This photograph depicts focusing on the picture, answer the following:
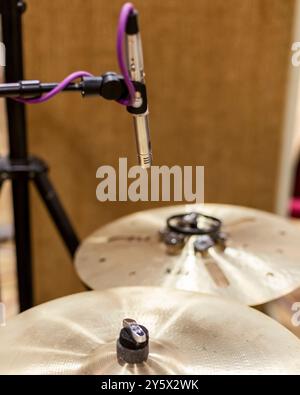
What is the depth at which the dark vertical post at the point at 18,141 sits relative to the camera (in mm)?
1011

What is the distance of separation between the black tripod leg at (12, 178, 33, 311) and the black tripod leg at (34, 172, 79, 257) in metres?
0.03

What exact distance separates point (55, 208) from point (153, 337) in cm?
52

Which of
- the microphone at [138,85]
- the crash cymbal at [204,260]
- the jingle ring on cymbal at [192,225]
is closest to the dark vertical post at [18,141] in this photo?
the crash cymbal at [204,260]

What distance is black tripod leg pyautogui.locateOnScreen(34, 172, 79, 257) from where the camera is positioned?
114 cm

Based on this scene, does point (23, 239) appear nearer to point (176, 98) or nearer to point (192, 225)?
point (192, 225)

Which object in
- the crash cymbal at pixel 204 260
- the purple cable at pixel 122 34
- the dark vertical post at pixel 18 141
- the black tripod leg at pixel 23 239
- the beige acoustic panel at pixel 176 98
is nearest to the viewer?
the purple cable at pixel 122 34

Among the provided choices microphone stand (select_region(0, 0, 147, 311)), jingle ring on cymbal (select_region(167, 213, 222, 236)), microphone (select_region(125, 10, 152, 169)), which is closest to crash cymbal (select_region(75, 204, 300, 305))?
jingle ring on cymbal (select_region(167, 213, 222, 236))

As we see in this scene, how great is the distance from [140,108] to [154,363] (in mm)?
326

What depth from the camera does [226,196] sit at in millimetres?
1564

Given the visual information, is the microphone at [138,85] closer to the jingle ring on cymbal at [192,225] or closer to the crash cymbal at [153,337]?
the crash cymbal at [153,337]

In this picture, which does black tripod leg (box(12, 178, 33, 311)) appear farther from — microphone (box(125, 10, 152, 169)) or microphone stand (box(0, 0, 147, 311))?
microphone (box(125, 10, 152, 169))

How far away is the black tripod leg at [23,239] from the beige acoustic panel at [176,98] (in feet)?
1.31
